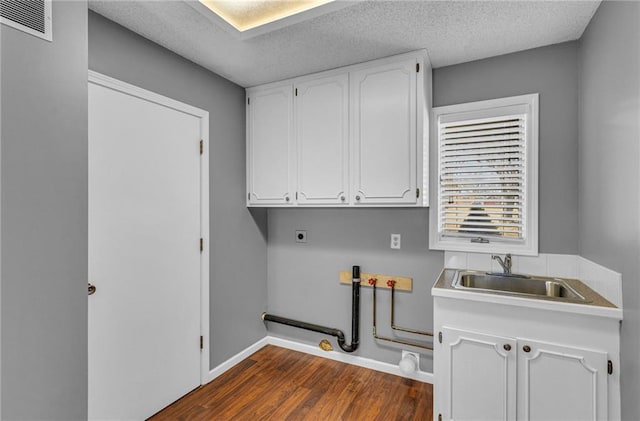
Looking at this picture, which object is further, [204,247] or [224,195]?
[224,195]

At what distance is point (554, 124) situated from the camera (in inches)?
82.3

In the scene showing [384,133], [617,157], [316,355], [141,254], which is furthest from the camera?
[316,355]

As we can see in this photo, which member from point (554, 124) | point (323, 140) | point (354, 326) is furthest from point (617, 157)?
point (354, 326)

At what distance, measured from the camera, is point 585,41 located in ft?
6.22

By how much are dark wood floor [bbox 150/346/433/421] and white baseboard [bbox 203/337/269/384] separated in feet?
0.13

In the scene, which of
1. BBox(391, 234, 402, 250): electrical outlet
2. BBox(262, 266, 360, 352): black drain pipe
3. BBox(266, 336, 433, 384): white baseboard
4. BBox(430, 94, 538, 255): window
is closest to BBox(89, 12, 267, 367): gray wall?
BBox(266, 336, 433, 384): white baseboard

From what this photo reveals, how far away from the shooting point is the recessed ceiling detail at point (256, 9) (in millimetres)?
1856

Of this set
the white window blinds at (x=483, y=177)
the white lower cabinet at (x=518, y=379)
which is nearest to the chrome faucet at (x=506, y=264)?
the white window blinds at (x=483, y=177)

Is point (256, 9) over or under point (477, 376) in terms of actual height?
over

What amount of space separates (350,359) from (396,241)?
3.55ft

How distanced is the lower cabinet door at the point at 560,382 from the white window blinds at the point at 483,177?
819 mm

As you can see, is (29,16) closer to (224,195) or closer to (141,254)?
(141,254)

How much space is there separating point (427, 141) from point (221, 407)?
7.45 feet

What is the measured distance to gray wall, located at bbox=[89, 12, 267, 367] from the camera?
6.69 ft
